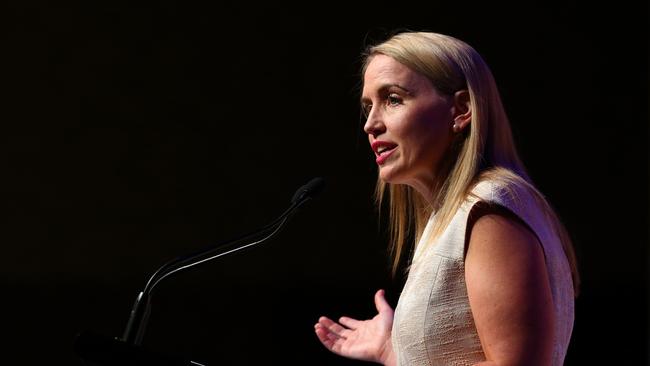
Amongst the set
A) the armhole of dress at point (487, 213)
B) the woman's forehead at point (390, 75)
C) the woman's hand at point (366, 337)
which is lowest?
the woman's hand at point (366, 337)

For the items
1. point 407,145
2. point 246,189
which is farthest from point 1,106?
point 407,145

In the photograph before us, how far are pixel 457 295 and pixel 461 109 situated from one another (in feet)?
1.10

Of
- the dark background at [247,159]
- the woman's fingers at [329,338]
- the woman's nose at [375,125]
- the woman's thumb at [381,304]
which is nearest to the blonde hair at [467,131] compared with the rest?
the woman's nose at [375,125]

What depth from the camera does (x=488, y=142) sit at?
60.2 inches

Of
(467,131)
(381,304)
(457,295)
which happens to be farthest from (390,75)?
(381,304)

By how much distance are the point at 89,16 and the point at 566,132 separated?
1986mm

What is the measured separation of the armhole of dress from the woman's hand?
53 centimetres

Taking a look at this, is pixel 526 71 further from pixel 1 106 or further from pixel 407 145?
pixel 407 145

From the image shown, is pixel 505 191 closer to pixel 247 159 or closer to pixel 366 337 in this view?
pixel 366 337

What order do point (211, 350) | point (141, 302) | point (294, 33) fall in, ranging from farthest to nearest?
point (294, 33)
point (211, 350)
point (141, 302)

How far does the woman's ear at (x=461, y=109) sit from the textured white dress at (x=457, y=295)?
15 cm

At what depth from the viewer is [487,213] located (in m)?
1.37

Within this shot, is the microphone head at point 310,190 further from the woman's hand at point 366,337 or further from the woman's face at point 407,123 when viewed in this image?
the woman's hand at point 366,337

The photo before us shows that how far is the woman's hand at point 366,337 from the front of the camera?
6.14ft
